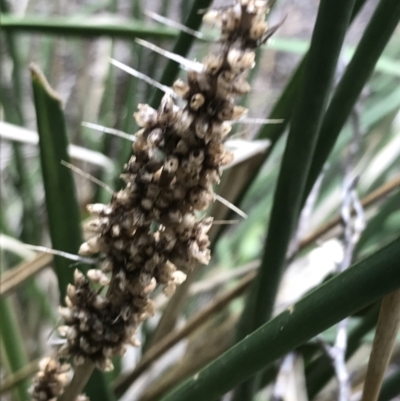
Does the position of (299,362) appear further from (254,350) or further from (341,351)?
(254,350)

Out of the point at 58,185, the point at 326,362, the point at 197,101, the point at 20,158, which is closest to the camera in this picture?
the point at 197,101

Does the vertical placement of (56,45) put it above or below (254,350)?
above

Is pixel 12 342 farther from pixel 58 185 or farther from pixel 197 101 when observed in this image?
pixel 197 101

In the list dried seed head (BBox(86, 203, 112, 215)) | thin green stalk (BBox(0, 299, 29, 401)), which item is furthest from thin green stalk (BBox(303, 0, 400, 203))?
thin green stalk (BBox(0, 299, 29, 401))

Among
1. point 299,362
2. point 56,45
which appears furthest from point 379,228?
point 56,45

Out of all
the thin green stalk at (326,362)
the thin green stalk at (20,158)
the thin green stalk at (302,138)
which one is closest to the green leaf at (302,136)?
the thin green stalk at (302,138)

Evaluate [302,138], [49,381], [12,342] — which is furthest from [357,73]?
[12,342]
